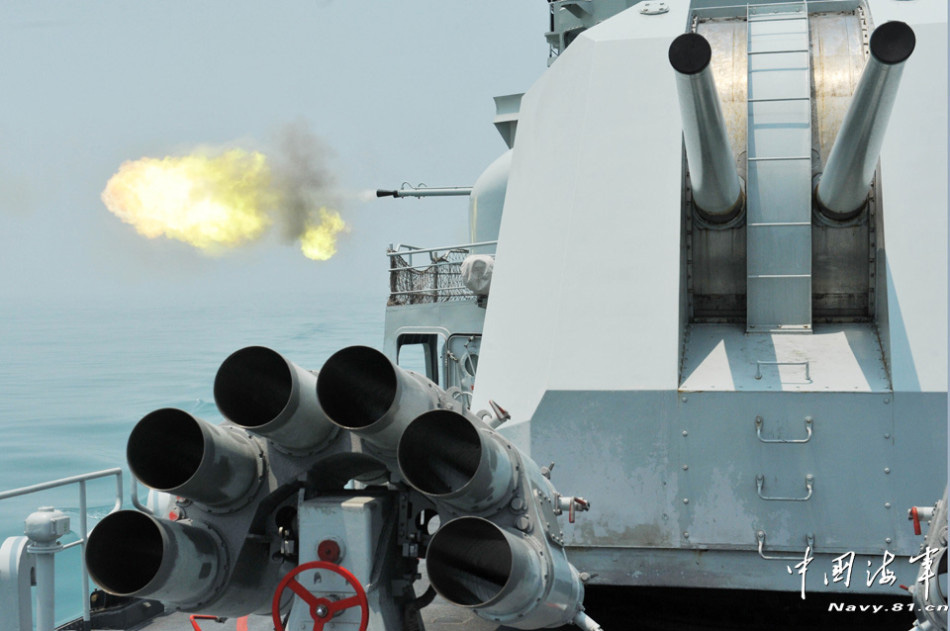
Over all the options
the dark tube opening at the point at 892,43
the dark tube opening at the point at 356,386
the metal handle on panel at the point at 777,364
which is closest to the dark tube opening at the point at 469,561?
the dark tube opening at the point at 356,386

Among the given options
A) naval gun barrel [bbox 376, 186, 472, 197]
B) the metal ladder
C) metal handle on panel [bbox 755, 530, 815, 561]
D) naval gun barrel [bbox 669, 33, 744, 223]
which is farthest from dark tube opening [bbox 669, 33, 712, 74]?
naval gun barrel [bbox 376, 186, 472, 197]

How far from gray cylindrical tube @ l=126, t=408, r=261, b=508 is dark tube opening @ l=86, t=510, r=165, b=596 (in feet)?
0.39

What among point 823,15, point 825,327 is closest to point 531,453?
point 825,327

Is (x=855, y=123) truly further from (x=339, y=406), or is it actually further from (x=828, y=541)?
(x=339, y=406)

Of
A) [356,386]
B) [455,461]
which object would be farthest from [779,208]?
[356,386]

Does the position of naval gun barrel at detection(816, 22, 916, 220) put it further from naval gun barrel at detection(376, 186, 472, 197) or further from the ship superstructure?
naval gun barrel at detection(376, 186, 472, 197)

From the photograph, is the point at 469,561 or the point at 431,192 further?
the point at 431,192

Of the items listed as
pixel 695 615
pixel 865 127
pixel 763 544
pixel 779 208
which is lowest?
pixel 695 615

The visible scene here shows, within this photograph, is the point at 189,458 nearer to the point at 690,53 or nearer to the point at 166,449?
the point at 166,449

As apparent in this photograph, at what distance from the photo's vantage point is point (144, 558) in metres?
3.09

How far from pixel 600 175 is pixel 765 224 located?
2.59 feet

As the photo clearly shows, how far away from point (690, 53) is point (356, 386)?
5.53ft

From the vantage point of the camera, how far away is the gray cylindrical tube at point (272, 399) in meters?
3.10

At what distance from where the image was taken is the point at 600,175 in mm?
5059
